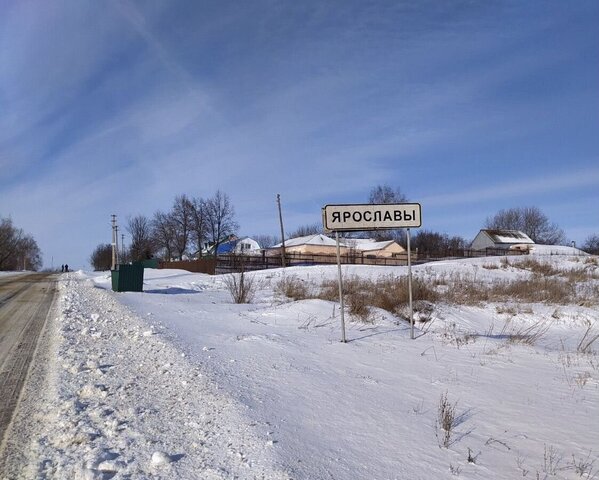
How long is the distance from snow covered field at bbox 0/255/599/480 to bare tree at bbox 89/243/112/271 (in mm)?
97260

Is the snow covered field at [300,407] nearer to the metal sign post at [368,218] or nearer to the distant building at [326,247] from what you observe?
the metal sign post at [368,218]

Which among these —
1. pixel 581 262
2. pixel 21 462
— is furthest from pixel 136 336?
pixel 581 262

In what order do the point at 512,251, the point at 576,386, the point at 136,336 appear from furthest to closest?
the point at 512,251 < the point at 136,336 < the point at 576,386

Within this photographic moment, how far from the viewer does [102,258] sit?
11256cm

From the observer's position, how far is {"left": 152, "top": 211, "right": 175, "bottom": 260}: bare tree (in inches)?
3068

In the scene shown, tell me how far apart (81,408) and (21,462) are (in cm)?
97

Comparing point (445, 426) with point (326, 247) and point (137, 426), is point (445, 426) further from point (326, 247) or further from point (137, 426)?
point (326, 247)

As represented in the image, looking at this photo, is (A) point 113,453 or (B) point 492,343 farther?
(B) point 492,343

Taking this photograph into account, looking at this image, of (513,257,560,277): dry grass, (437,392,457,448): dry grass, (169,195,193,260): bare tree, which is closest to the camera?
(437,392,457,448): dry grass

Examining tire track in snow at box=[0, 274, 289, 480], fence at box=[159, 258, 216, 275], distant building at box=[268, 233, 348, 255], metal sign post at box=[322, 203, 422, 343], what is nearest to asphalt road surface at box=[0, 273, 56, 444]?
tire track in snow at box=[0, 274, 289, 480]

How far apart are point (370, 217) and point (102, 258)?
116123 mm

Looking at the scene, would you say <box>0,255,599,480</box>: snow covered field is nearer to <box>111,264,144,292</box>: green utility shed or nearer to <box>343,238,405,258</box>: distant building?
<box>111,264,144,292</box>: green utility shed

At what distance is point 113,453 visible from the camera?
315 cm

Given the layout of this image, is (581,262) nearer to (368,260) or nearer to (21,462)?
(368,260)
